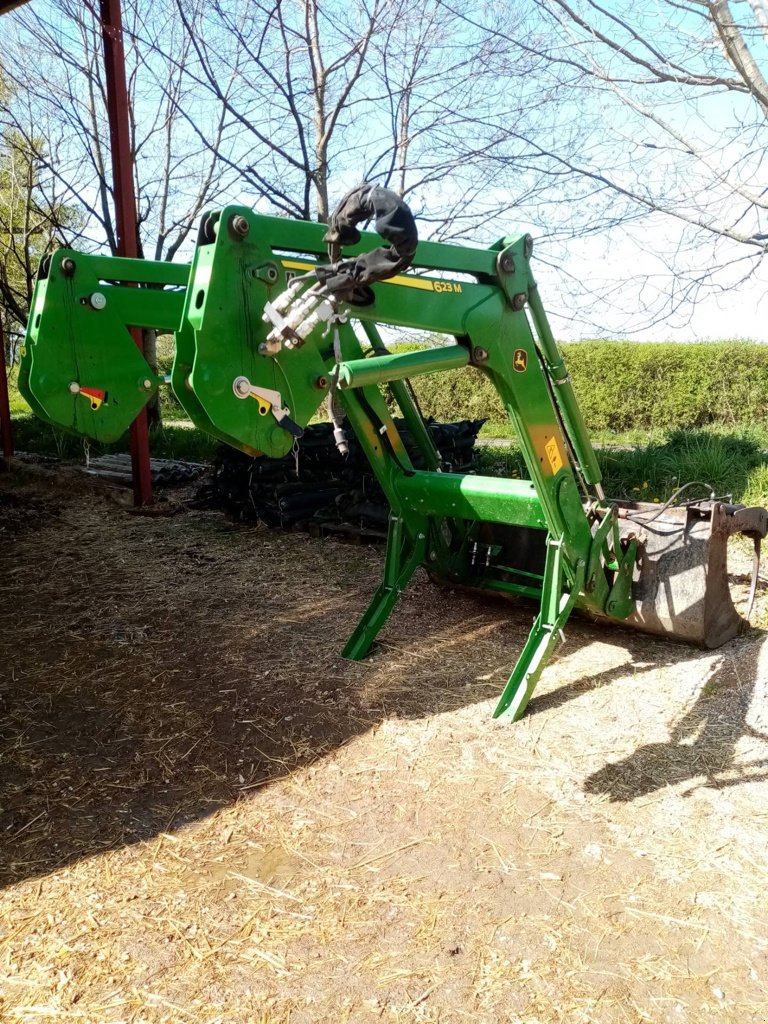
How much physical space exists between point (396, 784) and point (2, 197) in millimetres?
15154

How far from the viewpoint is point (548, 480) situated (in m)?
3.72

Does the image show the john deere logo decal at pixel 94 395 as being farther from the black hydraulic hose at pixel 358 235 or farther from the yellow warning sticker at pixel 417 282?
the black hydraulic hose at pixel 358 235

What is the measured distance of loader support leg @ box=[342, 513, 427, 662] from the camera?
174 inches

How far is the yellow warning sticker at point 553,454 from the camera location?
373 cm

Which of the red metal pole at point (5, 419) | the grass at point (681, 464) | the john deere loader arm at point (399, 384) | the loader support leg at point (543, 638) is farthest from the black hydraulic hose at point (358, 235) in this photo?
the red metal pole at point (5, 419)

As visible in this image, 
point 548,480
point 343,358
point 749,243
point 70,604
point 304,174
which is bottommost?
point 70,604

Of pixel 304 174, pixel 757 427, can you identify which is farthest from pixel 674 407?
pixel 304 174

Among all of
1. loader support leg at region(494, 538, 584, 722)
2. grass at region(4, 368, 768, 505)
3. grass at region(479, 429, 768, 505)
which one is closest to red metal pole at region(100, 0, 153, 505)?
grass at region(4, 368, 768, 505)

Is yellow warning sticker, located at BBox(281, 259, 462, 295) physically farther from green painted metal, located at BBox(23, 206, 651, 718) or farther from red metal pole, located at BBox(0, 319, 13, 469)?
red metal pole, located at BBox(0, 319, 13, 469)

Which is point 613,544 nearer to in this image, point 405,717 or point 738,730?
point 738,730

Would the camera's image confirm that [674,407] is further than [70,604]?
Yes

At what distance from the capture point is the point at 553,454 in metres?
3.75

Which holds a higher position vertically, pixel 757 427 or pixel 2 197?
pixel 2 197

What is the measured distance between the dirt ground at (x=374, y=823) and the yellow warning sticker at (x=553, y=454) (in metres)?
1.15
